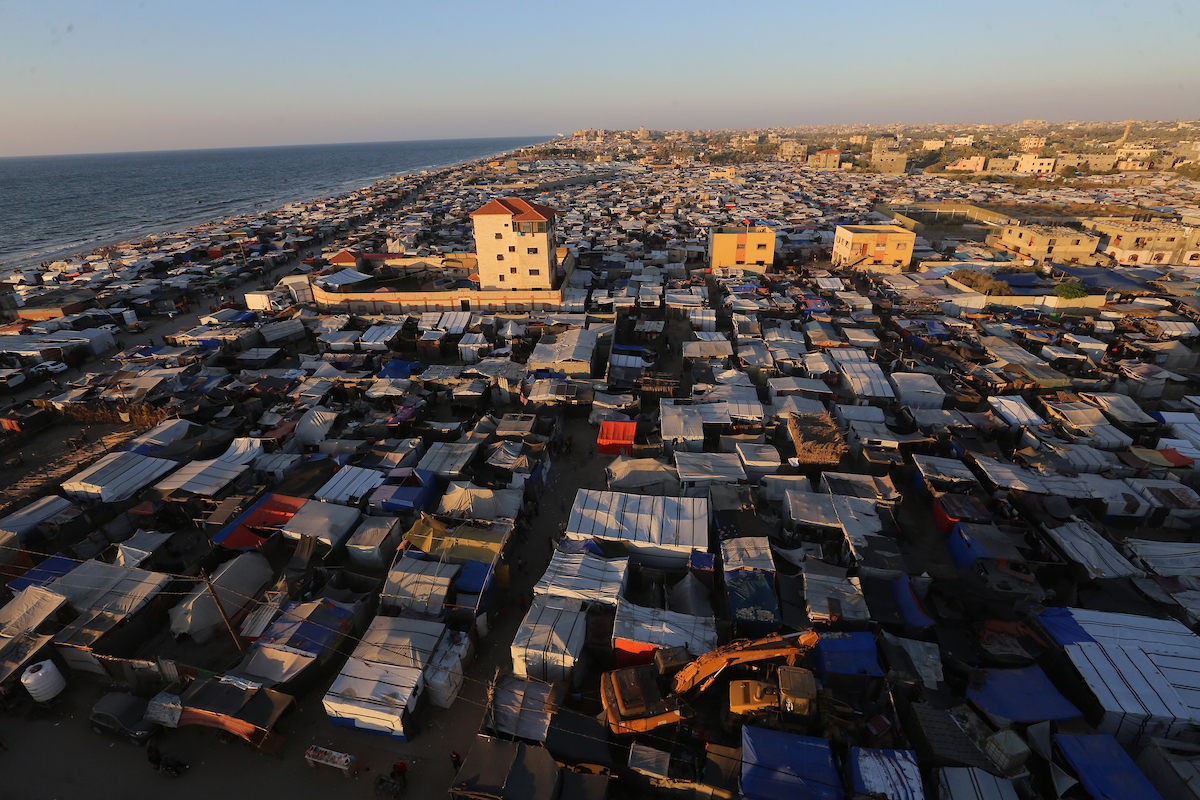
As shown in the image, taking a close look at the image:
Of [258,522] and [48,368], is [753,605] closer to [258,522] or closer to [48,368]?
[258,522]

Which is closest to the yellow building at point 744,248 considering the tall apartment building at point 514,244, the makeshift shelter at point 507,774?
the tall apartment building at point 514,244

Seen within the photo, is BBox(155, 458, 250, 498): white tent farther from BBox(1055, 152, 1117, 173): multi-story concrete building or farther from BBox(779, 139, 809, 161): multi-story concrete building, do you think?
BBox(779, 139, 809, 161): multi-story concrete building

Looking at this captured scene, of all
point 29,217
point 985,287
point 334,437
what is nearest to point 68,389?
point 334,437

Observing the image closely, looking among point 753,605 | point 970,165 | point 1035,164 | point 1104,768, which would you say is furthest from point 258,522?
point 970,165

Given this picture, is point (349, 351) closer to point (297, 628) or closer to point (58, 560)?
point (58, 560)

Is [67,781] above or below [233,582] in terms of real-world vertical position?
below
